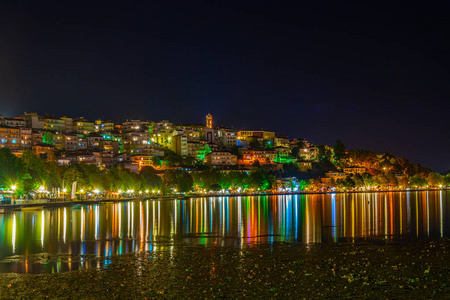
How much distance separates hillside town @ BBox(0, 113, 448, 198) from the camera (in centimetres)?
10519

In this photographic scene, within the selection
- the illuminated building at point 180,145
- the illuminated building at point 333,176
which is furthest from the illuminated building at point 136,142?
the illuminated building at point 333,176

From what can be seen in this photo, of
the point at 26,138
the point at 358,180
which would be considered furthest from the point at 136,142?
the point at 358,180

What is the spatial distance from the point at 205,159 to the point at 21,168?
8282cm

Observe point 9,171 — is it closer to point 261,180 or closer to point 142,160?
point 142,160

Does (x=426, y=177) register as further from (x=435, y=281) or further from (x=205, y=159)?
(x=435, y=281)

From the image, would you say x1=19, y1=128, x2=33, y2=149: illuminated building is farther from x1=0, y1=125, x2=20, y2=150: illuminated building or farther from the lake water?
the lake water

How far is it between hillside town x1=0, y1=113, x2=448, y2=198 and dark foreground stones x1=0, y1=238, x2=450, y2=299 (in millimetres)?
57864

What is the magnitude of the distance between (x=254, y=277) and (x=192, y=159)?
120 meters

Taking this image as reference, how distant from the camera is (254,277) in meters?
16.1

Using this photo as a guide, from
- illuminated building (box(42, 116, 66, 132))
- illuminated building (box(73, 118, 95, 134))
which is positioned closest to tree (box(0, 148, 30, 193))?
illuminated building (box(42, 116, 66, 132))

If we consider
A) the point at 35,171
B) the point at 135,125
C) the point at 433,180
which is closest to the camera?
the point at 35,171

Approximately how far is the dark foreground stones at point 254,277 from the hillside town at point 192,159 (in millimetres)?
57864

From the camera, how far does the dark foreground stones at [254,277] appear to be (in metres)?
14.0

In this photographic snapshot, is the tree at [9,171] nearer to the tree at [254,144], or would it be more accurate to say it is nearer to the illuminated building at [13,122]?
the illuminated building at [13,122]
